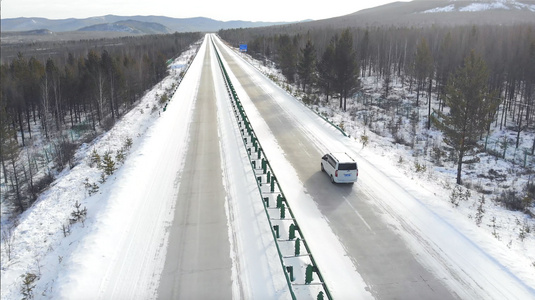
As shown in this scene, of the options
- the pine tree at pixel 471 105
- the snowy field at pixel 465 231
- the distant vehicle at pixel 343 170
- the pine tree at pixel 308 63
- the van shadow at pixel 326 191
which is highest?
the pine tree at pixel 308 63

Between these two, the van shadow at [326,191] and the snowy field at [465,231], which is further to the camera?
the van shadow at [326,191]

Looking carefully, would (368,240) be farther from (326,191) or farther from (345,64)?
(345,64)

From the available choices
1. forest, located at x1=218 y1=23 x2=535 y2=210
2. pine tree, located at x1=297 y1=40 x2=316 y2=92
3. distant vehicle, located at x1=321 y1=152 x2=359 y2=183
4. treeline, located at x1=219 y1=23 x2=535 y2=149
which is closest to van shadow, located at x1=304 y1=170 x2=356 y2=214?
distant vehicle, located at x1=321 y1=152 x2=359 y2=183

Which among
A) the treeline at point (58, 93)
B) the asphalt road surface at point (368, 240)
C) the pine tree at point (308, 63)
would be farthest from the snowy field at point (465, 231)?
the pine tree at point (308, 63)

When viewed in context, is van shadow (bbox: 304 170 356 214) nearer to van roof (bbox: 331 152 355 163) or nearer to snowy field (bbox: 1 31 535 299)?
snowy field (bbox: 1 31 535 299)

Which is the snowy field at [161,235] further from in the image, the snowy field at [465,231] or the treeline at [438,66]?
the treeline at [438,66]

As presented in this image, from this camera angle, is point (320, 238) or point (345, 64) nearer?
point (320, 238)

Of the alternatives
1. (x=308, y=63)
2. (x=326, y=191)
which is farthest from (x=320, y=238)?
(x=308, y=63)
